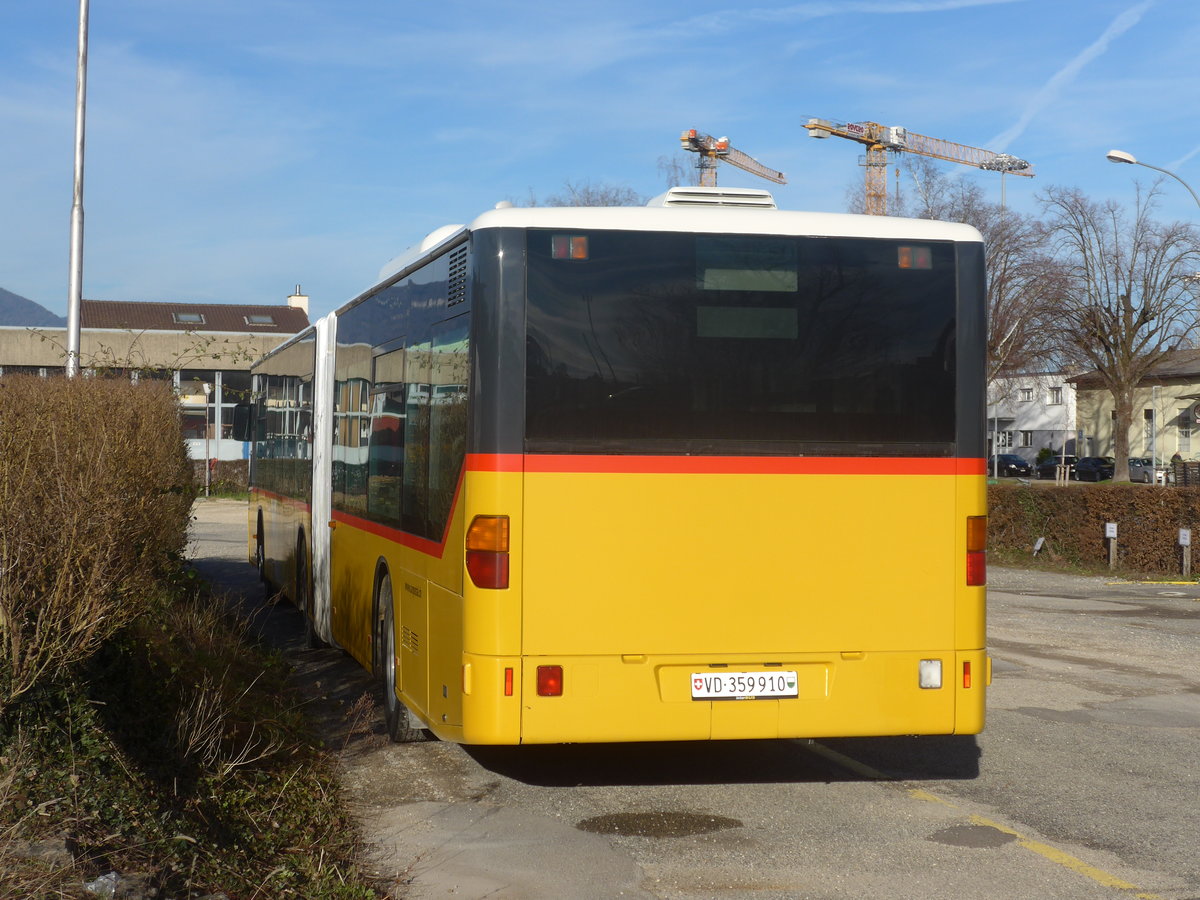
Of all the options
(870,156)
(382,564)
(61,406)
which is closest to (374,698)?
(382,564)

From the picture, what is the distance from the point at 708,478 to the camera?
6820 mm

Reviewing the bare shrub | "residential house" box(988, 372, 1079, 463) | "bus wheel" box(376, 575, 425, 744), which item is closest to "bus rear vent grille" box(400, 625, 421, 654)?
"bus wheel" box(376, 575, 425, 744)

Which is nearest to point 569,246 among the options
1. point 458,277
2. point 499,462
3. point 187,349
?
point 458,277

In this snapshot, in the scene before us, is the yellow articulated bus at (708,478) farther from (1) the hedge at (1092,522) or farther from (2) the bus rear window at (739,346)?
(1) the hedge at (1092,522)

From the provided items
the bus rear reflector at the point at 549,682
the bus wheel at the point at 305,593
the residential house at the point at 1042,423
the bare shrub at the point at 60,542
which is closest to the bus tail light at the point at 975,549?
the bus rear reflector at the point at 549,682

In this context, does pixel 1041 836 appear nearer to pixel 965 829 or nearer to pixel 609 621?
pixel 965 829

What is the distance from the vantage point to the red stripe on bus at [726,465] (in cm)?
660

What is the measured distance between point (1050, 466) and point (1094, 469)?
10.1 metres

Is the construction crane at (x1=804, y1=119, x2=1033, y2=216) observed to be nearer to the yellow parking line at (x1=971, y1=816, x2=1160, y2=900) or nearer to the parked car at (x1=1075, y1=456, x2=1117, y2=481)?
the parked car at (x1=1075, y1=456, x2=1117, y2=481)

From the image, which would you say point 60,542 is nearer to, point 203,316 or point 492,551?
point 492,551

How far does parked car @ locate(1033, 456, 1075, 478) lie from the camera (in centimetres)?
7794

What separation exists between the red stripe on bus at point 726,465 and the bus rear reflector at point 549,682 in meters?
0.93

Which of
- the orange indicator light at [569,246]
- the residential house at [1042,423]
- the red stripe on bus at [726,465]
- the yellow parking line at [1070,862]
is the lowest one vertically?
the yellow parking line at [1070,862]

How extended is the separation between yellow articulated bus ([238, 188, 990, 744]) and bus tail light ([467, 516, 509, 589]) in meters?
0.01
